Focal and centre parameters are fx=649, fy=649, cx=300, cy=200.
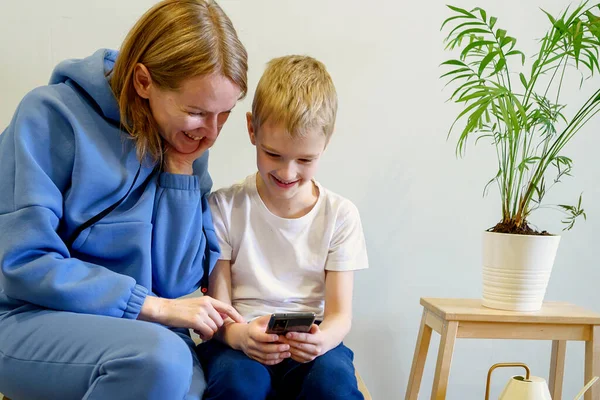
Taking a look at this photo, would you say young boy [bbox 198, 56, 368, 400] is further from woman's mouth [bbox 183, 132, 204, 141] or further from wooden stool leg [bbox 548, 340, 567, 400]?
wooden stool leg [bbox 548, 340, 567, 400]

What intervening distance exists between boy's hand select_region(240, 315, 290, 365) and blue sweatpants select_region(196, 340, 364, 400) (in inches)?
0.8

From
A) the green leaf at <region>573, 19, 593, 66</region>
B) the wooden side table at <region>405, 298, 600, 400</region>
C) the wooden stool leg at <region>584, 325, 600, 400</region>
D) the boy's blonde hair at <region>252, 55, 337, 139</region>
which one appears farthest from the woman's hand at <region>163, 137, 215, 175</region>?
the wooden stool leg at <region>584, 325, 600, 400</region>

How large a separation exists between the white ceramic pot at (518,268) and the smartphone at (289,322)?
20.7 inches

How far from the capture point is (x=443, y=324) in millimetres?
1447

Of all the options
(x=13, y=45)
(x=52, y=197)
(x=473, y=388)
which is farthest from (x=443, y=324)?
(x=13, y=45)

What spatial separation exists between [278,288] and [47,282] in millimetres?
475

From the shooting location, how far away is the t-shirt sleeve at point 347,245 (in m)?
1.35

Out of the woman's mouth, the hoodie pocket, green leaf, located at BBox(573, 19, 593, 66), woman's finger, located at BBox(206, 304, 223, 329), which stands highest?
green leaf, located at BBox(573, 19, 593, 66)

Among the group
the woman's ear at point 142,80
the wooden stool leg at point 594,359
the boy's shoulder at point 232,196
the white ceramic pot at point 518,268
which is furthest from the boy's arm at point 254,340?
the wooden stool leg at point 594,359

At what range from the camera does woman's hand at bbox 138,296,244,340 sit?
112cm

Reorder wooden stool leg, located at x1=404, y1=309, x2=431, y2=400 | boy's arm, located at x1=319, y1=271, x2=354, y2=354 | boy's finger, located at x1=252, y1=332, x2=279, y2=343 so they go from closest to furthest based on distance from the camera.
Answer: boy's finger, located at x1=252, y1=332, x2=279, y2=343, boy's arm, located at x1=319, y1=271, x2=354, y2=354, wooden stool leg, located at x1=404, y1=309, x2=431, y2=400

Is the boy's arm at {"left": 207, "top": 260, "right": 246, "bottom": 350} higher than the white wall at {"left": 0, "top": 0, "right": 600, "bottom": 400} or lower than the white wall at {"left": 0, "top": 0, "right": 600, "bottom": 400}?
lower

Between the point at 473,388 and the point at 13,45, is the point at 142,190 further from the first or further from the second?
the point at 473,388

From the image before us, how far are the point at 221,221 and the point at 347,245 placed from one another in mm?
270
